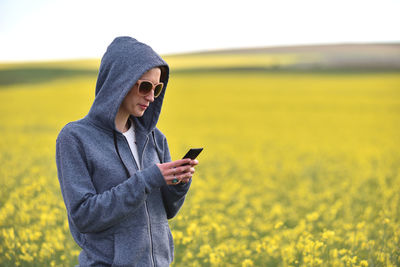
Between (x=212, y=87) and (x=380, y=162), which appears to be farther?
(x=212, y=87)

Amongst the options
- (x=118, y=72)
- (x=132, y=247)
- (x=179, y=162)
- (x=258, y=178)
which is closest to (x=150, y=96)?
(x=118, y=72)

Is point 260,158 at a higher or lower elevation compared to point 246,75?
higher

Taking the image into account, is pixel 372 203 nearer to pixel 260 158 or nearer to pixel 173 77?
pixel 260 158

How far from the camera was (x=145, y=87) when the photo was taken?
7.17ft

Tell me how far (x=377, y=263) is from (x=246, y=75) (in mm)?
42589

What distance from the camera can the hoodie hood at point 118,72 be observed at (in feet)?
6.99

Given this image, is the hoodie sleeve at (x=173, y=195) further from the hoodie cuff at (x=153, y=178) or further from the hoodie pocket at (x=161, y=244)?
the hoodie cuff at (x=153, y=178)

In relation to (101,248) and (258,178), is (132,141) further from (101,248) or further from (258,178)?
(258,178)

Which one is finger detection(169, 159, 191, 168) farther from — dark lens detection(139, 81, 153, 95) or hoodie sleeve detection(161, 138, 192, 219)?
dark lens detection(139, 81, 153, 95)

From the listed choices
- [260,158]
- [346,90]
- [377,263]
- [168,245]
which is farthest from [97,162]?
[346,90]

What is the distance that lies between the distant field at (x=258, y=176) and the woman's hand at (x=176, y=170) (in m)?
1.73

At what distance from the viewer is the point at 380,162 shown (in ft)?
37.5

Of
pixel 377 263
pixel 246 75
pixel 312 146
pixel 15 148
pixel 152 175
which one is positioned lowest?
pixel 246 75

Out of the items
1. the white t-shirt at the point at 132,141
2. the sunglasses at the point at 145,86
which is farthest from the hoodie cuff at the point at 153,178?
the sunglasses at the point at 145,86
